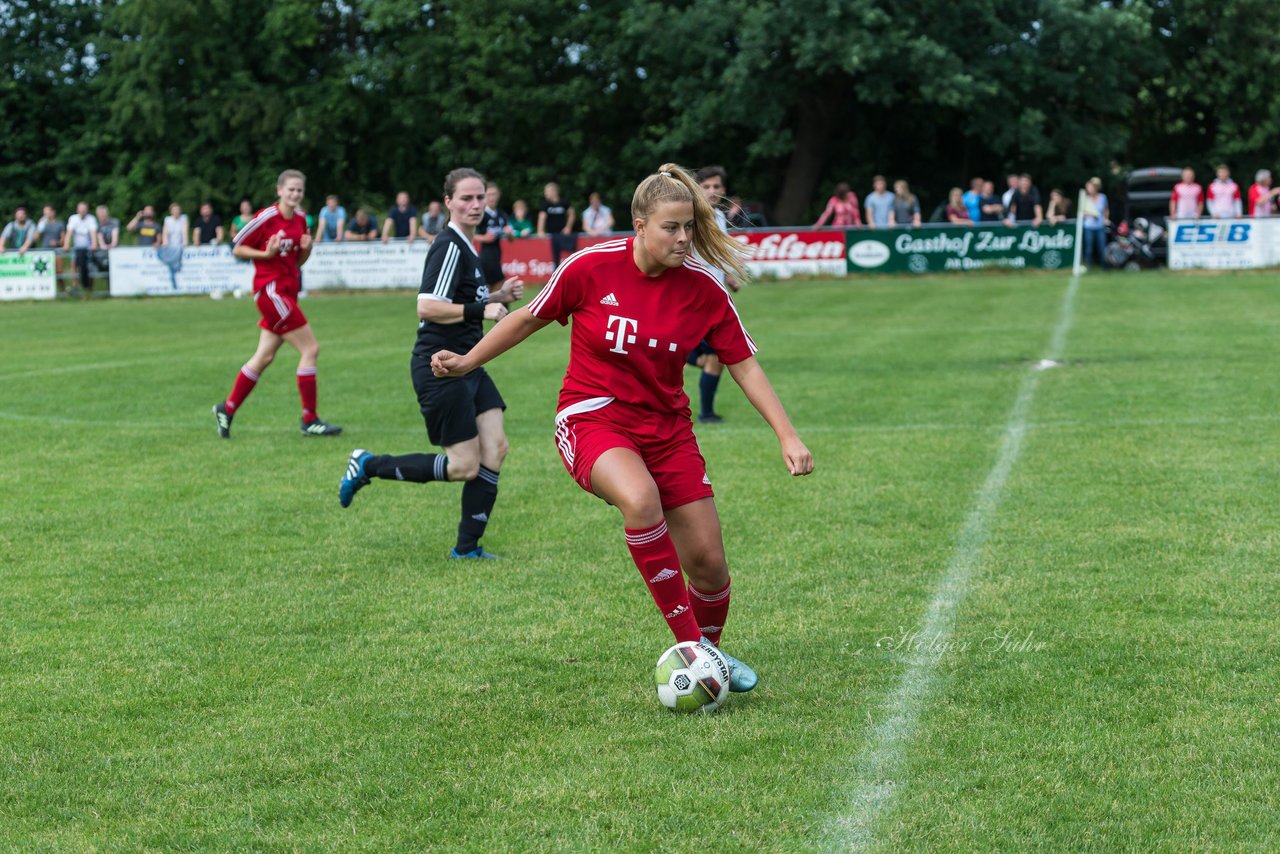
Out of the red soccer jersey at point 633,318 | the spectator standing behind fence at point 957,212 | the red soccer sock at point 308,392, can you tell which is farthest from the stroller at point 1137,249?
the red soccer jersey at point 633,318

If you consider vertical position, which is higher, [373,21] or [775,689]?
[373,21]

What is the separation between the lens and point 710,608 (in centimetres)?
527

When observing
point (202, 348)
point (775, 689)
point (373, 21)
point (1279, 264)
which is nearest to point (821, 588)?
point (775, 689)

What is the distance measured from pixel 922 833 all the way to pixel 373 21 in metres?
37.7

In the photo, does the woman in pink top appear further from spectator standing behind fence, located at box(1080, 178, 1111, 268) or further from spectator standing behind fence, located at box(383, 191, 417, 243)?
spectator standing behind fence, located at box(383, 191, 417, 243)

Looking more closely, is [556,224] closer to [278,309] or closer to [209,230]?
[209,230]

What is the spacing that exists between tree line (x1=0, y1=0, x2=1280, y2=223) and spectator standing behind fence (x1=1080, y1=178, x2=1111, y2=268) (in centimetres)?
855

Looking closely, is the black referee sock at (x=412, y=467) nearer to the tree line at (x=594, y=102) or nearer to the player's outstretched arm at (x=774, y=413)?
the player's outstretched arm at (x=774, y=413)

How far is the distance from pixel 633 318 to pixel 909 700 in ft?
5.11

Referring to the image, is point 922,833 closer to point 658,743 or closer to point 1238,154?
point 658,743

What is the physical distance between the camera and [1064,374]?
13492mm

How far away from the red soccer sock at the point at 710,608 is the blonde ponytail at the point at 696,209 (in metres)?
1.11

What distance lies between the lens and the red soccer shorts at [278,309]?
454 inches

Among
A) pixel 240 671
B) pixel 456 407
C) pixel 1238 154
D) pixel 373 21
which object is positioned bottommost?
pixel 240 671
